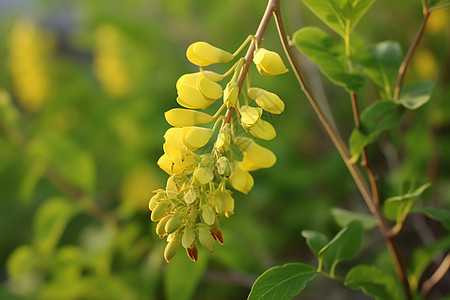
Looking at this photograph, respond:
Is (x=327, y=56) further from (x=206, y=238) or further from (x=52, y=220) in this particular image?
(x=52, y=220)

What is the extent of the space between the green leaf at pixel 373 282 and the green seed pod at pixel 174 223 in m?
0.28

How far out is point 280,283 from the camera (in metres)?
0.56

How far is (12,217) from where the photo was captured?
1.99 meters

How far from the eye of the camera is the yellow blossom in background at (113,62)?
199cm

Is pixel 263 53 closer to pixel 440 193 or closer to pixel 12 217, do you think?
pixel 440 193

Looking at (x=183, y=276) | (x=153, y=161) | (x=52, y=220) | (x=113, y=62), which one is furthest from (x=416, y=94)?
(x=113, y=62)

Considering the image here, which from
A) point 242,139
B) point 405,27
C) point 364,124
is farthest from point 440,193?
point 242,139

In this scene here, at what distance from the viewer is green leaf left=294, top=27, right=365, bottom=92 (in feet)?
1.94

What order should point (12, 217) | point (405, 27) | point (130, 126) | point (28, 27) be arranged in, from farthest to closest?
point (28, 27)
point (12, 217)
point (130, 126)
point (405, 27)

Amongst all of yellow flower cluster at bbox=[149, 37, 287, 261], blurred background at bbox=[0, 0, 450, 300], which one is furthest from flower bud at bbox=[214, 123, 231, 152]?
blurred background at bbox=[0, 0, 450, 300]

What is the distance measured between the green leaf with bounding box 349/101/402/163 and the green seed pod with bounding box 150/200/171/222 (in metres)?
0.27

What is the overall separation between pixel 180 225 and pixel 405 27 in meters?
1.23

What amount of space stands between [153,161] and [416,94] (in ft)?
3.78

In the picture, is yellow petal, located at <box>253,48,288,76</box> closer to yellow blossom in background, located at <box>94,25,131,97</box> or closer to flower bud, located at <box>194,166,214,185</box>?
flower bud, located at <box>194,166,214,185</box>
